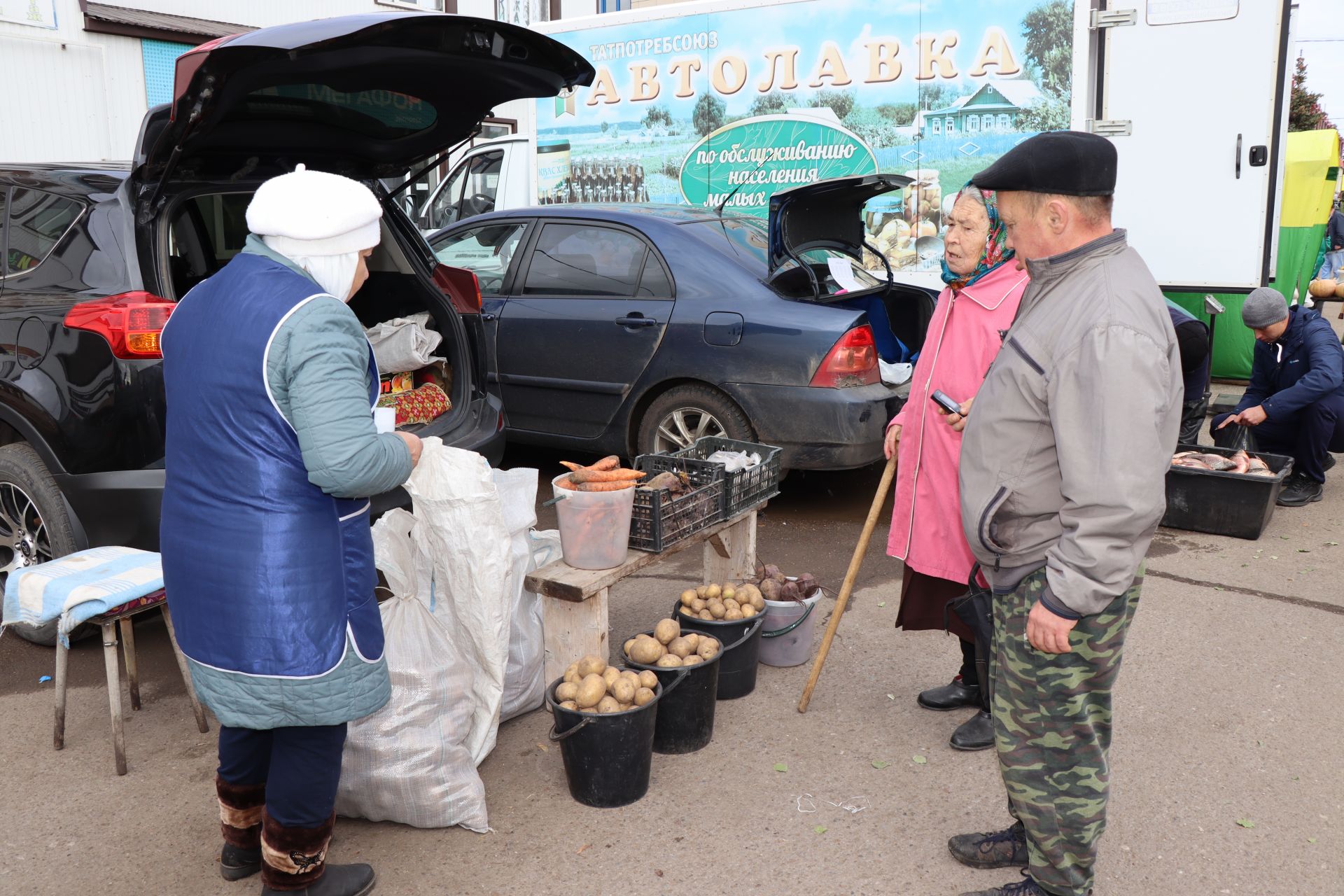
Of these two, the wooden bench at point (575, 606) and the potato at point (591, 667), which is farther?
the wooden bench at point (575, 606)

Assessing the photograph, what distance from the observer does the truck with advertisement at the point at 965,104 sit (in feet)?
25.4

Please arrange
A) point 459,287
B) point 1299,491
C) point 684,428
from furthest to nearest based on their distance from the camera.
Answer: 1. point 1299,491
2. point 684,428
3. point 459,287

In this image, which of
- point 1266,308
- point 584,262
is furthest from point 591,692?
point 1266,308

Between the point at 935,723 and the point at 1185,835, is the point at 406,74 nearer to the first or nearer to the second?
the point at 935,723

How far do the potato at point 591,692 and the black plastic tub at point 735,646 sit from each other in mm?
692

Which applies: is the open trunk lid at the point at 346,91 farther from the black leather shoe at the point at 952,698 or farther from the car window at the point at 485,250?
the black leather shoe at the point at 952,698

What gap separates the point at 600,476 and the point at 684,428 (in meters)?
2.39

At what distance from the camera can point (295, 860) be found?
2.61m

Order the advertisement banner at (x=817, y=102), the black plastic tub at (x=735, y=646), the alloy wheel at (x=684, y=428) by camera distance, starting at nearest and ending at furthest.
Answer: the black plastic tub at (x=735, y=646)
the alloy wheel at (x=684, y=428)
the advertisement banner at (x=817, y=102)

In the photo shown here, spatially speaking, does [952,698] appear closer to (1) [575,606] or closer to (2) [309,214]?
(1) [575,606]

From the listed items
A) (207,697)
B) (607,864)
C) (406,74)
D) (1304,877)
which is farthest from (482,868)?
(406,74)

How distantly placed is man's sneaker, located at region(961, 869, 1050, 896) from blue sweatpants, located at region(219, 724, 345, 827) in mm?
1639

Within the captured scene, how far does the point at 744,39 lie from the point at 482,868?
295 inches

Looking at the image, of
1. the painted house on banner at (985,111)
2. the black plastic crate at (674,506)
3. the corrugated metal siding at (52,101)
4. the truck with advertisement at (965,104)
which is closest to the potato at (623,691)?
the black plastic crate at (674,506)
